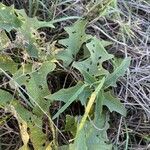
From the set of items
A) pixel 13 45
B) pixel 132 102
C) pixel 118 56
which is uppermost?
pixel 13 45

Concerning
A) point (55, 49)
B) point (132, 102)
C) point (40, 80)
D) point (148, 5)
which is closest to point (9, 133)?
point (40, 80)

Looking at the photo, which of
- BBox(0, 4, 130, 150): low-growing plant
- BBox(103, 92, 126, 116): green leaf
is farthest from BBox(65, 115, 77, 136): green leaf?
BBox(103, 92, 126, 116): green leaf

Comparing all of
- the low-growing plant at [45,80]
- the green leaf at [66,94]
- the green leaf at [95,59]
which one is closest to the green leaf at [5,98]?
the low-growing plant at [45,80]

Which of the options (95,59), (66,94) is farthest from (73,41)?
(66,94)

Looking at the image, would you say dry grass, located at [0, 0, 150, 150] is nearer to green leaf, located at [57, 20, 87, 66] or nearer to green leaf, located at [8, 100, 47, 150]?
green leaf, located at [57, 20, 87, 66]

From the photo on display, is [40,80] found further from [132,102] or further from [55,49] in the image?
[132,102]

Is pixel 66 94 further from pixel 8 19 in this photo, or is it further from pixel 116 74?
pixel 8 19

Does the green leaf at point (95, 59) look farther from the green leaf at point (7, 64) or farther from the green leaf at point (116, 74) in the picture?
the green leaf at point (7, 64)
